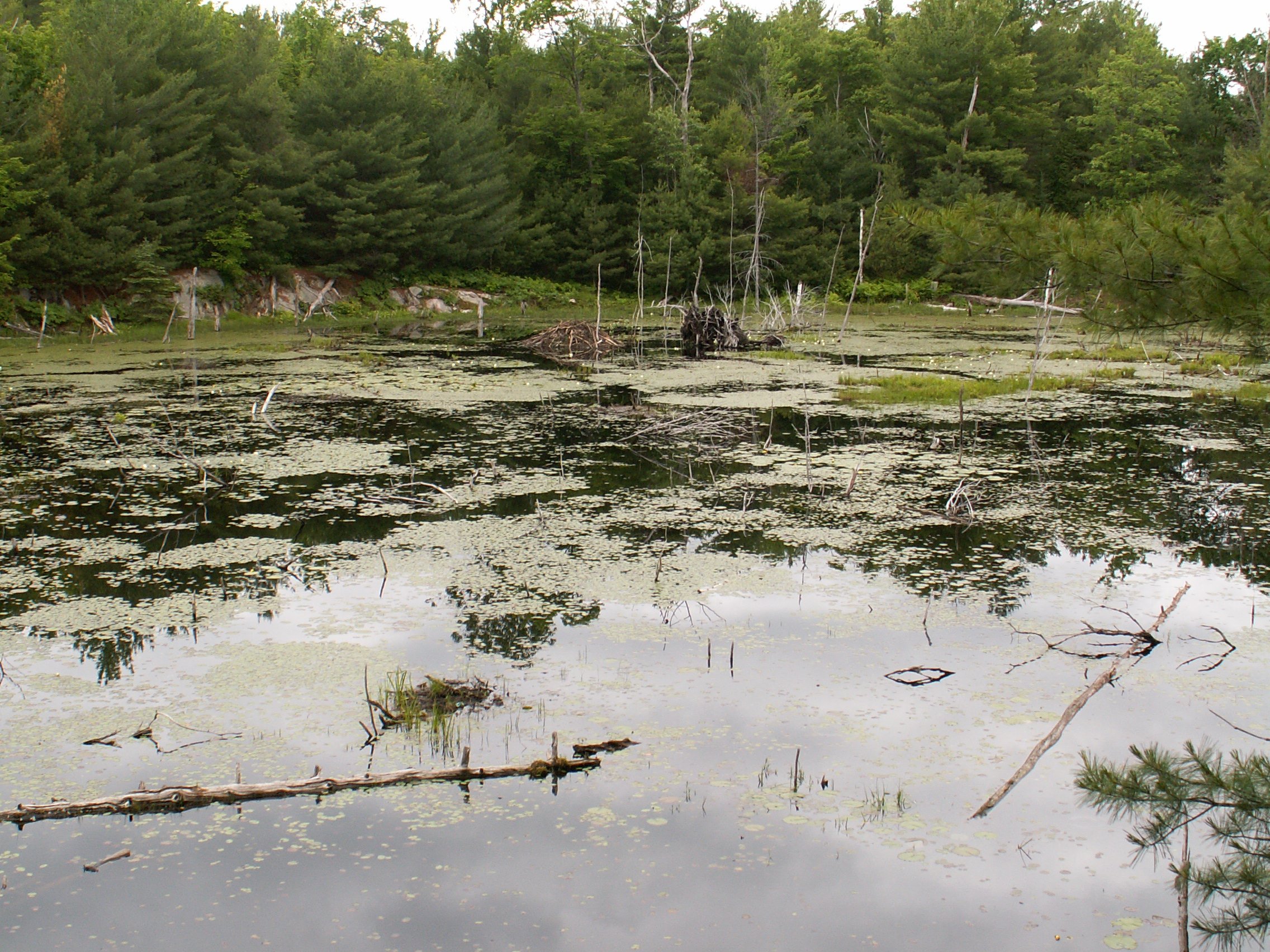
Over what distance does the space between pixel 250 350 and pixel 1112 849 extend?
14.4 meters

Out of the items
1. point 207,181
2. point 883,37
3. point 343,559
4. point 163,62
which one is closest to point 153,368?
point 343,559

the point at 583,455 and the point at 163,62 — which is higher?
the point at 163,62

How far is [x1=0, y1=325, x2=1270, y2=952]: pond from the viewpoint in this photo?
→ 7.98 ft

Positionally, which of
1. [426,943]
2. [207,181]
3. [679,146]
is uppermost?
[679,146]

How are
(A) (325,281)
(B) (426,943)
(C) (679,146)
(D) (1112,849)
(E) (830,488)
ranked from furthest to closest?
1. (C) (679,146)
2. (A) (325,281)
3. (E) (830,488)
4. (D) (1112,849)
5. (B) (426,943)

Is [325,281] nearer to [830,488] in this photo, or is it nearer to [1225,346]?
[1225,346]

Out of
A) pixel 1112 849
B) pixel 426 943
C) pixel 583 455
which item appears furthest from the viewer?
pixel 583 455

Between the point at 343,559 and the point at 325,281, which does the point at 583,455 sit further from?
the point at 325,281

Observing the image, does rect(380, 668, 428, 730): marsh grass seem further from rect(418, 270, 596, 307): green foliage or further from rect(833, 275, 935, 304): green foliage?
rect(833, 275, 935, 304): green foliage

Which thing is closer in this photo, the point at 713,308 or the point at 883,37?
the point at 713,308

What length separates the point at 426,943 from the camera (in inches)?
89.5

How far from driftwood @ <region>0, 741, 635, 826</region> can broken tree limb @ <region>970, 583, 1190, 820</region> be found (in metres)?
1.12

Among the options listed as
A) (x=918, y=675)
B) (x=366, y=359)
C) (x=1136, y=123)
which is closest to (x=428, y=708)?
(x=918, y=675)

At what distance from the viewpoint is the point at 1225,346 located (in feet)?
42.2
